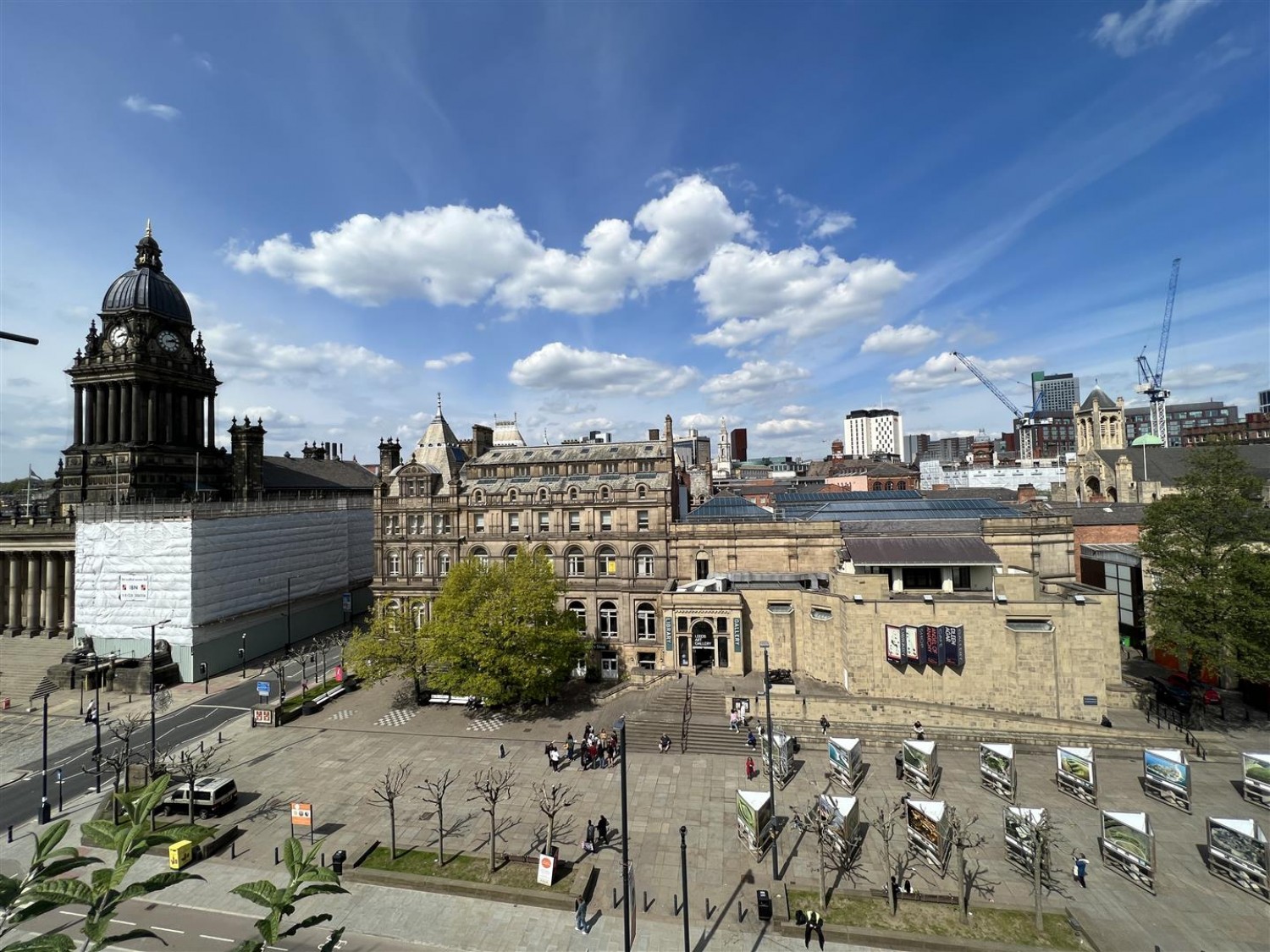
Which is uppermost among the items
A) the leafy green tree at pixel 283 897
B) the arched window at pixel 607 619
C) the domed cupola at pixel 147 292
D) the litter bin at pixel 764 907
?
the domed cupola at pixel 147 292

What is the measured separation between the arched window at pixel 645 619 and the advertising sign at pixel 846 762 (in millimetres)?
19575

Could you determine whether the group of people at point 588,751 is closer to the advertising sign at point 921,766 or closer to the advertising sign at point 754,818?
the advertising sign at point 754,818

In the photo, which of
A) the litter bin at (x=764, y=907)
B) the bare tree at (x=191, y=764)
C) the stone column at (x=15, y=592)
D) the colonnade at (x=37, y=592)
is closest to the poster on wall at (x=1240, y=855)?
the litter bin at (x=764, y=907)

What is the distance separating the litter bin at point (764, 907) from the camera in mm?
22438

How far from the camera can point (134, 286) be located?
7012 cm

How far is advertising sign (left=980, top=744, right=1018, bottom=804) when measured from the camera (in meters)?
29.9

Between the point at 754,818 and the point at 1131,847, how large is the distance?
1512 cm

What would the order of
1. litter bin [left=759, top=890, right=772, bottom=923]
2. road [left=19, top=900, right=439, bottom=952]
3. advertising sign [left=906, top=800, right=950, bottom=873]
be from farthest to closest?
advertising sign [left=906, top=800, right=950, bottom=873], litter bin [left=759, top=890, right=772, bottom=923], road [left=19, top=900, right=439, bottom=952]

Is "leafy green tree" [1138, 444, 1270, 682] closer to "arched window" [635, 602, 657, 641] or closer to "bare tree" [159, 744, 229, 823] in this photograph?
"arched window" [635, 602, 657, 641]

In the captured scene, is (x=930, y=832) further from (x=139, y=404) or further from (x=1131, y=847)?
(x=139, y=404)

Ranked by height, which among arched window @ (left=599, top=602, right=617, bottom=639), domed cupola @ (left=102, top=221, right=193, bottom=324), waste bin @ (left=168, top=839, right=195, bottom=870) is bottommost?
waste bin @ (left=168, top=839, right=195, bottom=870)

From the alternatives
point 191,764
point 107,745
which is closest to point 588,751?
point 191,764

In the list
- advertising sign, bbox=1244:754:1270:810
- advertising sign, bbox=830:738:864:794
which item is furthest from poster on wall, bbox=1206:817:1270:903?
advertising sign, bbox=830:738:864:794

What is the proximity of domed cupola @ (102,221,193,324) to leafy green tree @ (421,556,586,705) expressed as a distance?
192 feet
